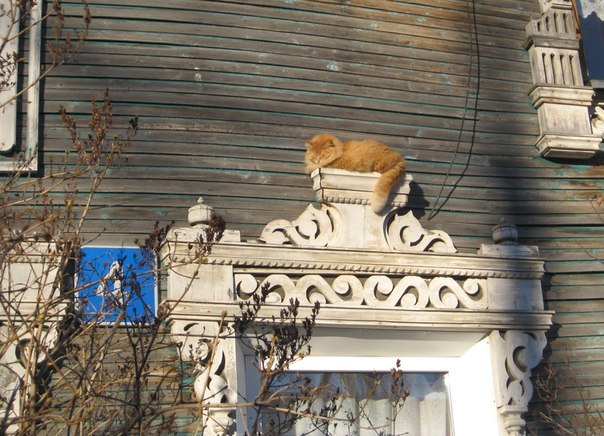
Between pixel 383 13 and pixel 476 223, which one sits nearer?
pixel 476 223

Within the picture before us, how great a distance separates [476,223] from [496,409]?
1.41m

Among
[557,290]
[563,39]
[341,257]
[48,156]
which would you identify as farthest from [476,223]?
[48,156]

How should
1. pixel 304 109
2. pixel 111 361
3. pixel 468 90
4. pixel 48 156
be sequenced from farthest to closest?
pixel 468 90 < pixel 304 109 < pixel 48 156 < pixel 111 361

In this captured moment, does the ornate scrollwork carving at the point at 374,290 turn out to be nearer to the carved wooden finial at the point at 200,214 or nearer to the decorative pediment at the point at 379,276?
the decorative pediment at the point at 379,276

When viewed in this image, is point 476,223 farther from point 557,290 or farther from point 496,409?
point 496,409

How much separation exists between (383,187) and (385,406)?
1.47 metres

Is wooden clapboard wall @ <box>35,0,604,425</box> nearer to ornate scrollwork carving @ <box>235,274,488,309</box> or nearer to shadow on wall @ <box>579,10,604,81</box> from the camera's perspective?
ornate scrollwork carving @ <box>235,274,488,309</box>

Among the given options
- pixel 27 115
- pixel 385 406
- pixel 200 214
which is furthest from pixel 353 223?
pixel 27 115

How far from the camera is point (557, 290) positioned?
7.32 meters

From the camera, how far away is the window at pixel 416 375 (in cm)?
667

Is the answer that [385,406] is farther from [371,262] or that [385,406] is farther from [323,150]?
[323,150]

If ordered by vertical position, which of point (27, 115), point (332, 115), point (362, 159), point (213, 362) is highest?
point (332, 115)

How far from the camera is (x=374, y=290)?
668 cm

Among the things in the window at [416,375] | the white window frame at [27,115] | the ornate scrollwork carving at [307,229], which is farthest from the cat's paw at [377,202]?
the white window frame at [27,115]
